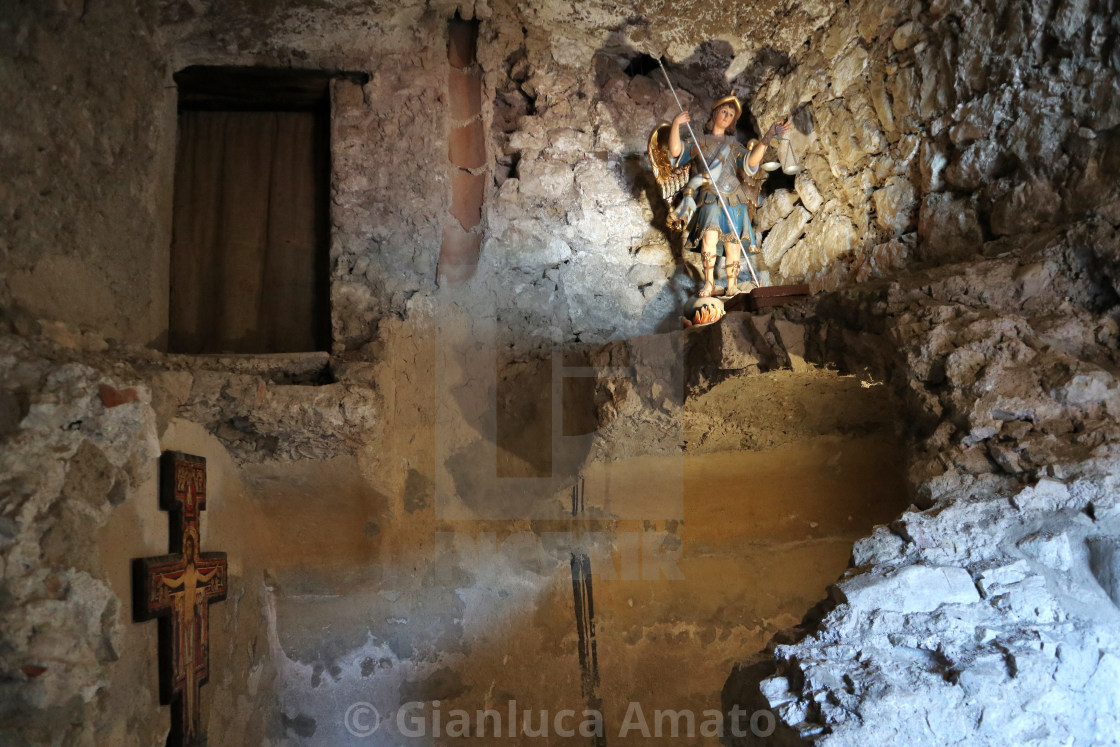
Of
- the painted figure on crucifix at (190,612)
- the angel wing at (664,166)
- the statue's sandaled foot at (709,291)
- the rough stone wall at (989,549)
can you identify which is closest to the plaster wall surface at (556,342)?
the rough stone wall at (989,549)

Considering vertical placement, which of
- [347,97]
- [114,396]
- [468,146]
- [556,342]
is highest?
[347,97]

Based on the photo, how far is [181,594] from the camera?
2838mm

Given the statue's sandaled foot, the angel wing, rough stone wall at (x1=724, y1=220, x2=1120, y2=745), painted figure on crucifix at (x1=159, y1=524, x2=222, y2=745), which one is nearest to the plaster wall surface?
rough stone wall at (x1=724, y1=220, x2=1120, y2=745)

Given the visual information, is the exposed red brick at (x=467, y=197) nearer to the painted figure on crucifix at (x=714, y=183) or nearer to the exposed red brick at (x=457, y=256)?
the exposed red brick at (x=457, y=256)

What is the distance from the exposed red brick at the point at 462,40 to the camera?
4.23 m

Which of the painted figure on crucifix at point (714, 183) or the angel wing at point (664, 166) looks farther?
the angel wing at point (664, 166)

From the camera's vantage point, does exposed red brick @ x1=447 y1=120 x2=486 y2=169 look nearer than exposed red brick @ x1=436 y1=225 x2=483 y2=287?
No

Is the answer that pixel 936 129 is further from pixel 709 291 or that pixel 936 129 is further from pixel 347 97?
pixel 347 97

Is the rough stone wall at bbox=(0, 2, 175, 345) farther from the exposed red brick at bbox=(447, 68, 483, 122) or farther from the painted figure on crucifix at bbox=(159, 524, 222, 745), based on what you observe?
the exposed red brick at bbox=(447, 68, 483, 122)

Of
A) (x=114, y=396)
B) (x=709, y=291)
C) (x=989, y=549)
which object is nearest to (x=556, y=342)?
(x=709, y=291)

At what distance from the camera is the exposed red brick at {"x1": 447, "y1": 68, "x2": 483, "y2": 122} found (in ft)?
13.7

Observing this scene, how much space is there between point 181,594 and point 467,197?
2.43 meters

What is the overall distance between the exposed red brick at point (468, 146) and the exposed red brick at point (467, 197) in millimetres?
55

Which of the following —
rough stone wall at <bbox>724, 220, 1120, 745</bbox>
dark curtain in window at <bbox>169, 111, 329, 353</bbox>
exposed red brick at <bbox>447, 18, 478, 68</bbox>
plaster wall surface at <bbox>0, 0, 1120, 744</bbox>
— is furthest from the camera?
exposed red brick at <bbox>447, 18, 478, 68</bbox>
